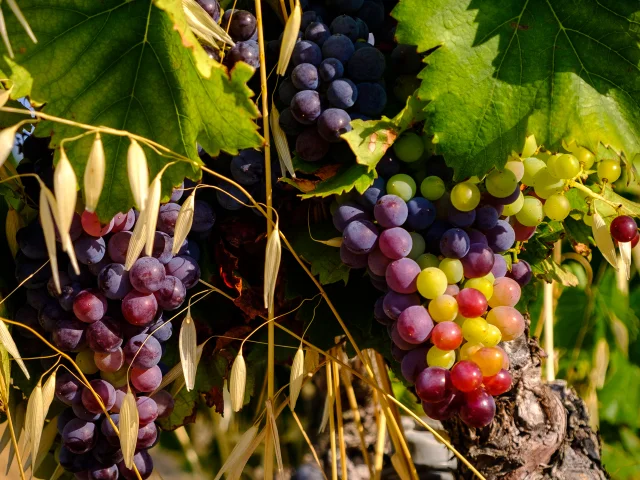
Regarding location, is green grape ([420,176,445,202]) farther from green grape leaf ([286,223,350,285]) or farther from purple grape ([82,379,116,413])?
purple grape ([82,379,116,413])

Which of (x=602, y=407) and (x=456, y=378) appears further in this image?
(x=602, y=407)

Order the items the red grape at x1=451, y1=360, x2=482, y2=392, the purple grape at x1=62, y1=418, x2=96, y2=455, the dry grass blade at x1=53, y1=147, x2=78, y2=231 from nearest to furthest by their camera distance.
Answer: the dry grass blade at x1=53, y1=147, x2=78, y2=231 → the red grape at x1=451, y1=360, x2=482, y2=392 → the purple grape at x1=62, y1=418, x2=96, y2=455

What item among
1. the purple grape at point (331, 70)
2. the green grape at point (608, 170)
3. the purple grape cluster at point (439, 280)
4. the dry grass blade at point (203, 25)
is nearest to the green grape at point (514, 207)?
the purple grape cluster at point (439, 280)

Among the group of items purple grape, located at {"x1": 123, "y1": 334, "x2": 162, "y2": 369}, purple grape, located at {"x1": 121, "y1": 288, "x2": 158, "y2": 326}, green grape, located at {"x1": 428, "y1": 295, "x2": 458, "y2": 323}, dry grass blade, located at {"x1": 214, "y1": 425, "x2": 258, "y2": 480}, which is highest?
green grape, located at {"x1": 428, "y1": 295, "x2": 458, "y2": 323}

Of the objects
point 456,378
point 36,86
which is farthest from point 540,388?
point 36,86

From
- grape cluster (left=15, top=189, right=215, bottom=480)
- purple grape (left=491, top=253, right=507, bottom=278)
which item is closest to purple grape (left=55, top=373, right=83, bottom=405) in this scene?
grape cluster (left=15, top=189, right=215, bottom=480)

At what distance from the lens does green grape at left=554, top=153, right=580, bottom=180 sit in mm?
679

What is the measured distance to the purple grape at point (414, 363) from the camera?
671 millimetres

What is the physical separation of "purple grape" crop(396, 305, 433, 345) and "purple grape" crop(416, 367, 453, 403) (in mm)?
30

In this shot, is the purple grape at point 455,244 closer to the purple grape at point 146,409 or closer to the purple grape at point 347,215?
the purple grape at point 347,215

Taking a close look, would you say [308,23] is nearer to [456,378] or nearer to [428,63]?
[428,63]

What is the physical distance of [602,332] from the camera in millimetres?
1243

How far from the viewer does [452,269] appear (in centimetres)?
67

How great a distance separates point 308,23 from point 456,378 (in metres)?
0.38
